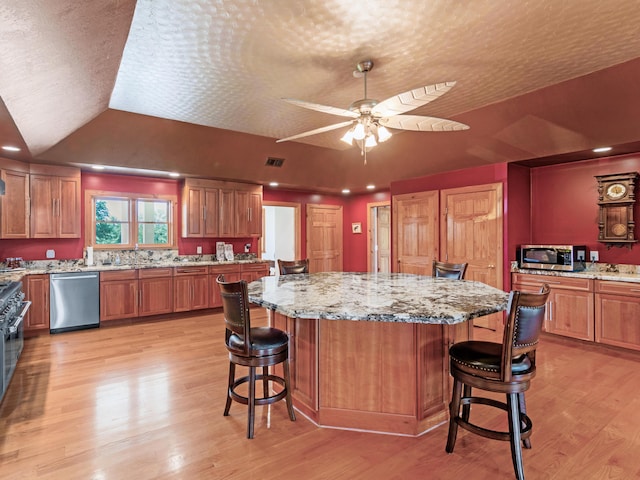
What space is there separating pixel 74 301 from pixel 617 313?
676cm

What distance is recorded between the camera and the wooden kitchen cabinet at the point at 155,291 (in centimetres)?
529

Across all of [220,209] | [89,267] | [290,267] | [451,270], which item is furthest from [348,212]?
[89,267]

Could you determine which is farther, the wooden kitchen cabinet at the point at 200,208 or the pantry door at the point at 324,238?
the pantry door at the point at 324,238

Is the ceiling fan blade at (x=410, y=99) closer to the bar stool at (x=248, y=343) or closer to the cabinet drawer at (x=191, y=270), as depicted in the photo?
the bar stool at (x=248, y=343)

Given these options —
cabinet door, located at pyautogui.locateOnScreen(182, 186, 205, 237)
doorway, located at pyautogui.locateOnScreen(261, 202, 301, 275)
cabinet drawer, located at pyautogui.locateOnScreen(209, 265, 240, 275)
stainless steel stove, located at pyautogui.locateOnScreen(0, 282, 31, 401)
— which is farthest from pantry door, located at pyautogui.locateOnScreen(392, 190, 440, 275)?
stainless steel stove, located at pyautogui.locateOnScreen(0, 282, 31, 401)

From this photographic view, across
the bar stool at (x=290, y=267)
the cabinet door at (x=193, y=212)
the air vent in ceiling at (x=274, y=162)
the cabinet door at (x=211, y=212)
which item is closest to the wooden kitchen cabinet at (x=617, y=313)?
the bar stool at (x=290, y=267)

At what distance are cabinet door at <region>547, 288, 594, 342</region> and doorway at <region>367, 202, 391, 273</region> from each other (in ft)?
12.5

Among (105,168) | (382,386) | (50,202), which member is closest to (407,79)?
(382,386)

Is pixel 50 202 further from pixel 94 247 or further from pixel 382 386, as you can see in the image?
pixel 382 386

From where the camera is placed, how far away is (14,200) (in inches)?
182

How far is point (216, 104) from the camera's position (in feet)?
12.1

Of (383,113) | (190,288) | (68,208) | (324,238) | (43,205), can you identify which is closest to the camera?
(383,113)

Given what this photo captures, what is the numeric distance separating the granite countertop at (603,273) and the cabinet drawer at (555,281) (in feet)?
0.15

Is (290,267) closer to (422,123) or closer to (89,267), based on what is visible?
(422,123)
